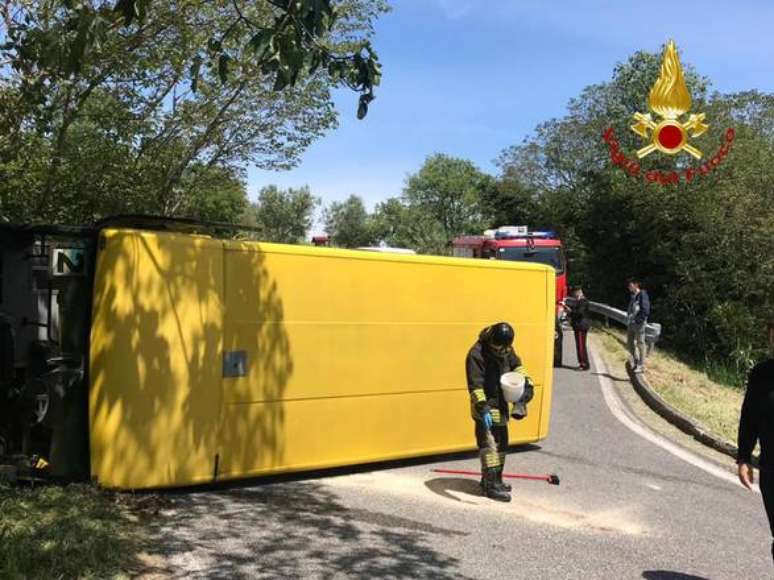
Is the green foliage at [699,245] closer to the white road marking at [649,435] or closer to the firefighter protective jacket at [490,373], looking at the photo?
the white road marking at [649,435]

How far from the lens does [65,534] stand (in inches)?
169

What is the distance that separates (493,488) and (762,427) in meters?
2.81

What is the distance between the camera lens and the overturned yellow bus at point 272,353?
220 inches

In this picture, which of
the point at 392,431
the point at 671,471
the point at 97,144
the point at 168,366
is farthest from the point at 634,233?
the point at 168,366

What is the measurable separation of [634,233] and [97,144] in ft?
53.6

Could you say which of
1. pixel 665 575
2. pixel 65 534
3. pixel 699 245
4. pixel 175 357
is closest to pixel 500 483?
pixel 665 575

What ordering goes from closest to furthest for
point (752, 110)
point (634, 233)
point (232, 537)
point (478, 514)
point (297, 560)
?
1. point (297, 560)
2. point (232, 537)
3. point (478, 514)
4. point (634, 233)
5. point (752, 110)

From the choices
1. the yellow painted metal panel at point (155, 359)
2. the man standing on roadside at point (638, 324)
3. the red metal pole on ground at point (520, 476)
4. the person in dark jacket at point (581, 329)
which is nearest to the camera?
the yellow painted metal panel at point (155, 359)

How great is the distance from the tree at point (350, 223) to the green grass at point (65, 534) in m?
79.3

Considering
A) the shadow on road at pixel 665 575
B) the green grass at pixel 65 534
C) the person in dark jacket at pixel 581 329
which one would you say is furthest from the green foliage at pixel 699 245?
the green grass at pixel 65 534

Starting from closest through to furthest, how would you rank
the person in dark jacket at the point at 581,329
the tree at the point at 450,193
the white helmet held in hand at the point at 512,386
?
the white helmet held in hand at the point at 512,386, the person in dark jacket at the point at 581,329, the tree at the point at 450,193

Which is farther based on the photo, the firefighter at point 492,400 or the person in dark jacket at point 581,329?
the person in dark jacket at point 581,329

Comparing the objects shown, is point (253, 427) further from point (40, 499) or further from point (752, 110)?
point (752, 110)

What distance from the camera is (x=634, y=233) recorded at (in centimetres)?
2455
